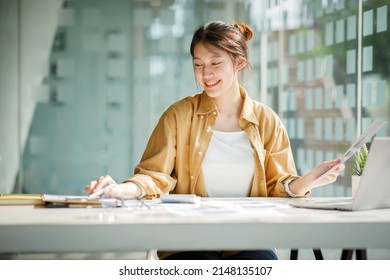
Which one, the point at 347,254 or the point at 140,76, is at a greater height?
the point at 140,76

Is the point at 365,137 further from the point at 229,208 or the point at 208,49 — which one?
the point at 208,49

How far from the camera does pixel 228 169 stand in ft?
8.12

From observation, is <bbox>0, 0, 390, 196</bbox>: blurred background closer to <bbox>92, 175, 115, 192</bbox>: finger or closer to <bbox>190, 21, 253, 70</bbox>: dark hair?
<bbox>190, 21, 253, 70</bbox>: dark hair

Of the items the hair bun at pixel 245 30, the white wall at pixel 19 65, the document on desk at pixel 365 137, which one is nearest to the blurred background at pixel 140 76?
the white wall at pixel 19 65

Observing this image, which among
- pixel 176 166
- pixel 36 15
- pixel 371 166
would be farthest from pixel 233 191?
pixel 36 15

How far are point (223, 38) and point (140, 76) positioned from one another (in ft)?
8.41

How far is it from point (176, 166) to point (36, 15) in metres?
2.87

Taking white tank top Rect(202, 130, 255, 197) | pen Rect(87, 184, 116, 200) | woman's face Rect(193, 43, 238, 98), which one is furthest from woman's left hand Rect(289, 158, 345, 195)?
pen Rect(87, 184, 116, 200)

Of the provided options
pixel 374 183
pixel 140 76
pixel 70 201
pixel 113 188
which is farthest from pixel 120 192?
pixel 140 76

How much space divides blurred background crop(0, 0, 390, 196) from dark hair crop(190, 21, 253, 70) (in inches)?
95.2

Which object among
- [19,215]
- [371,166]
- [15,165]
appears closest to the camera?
[19,215]

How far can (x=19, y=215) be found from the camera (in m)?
1.65

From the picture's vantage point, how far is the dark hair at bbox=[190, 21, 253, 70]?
2.47m
